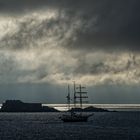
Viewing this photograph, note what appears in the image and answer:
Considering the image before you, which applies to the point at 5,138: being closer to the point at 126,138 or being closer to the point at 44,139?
the point at 44,139

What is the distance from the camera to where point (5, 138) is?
179375mm

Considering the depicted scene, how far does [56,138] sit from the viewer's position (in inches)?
7121

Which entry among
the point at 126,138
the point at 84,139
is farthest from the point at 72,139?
the point at 126,138

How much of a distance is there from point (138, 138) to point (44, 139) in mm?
29564

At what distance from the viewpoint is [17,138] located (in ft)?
591

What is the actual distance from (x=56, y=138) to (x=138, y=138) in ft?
84.3

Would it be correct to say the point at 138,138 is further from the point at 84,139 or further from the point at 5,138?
the point at 5,138

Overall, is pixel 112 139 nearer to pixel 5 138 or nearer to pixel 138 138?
pixel 138 138

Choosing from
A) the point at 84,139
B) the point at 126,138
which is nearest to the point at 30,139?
the point at 84,139

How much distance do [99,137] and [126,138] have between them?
31.0 ft

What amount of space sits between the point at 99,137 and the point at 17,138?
2645 cm

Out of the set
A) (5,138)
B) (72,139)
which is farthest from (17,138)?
(72,139)

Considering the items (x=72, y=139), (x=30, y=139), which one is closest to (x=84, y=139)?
(x=72, y=139)

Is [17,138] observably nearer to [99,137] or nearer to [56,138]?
[56,138]
